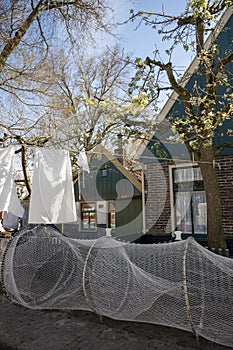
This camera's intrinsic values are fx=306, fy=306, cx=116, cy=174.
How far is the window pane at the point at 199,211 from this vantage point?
882 centimetres

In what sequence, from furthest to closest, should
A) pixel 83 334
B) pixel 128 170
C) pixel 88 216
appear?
pixel 88 216, pixel 128 170, pixel 83 334

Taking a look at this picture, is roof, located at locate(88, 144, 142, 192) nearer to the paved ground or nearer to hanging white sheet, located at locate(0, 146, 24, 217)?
hanging white sheet, located at locate(0, 146, 24, 217)

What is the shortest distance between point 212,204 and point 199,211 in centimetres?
209

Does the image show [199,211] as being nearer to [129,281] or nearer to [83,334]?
[129,281]

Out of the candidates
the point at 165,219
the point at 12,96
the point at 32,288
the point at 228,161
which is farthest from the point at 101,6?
the point at 32,288

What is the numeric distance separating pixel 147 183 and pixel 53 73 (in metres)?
4.42

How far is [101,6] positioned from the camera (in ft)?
25.7

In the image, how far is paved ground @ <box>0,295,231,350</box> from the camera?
401 centimetres

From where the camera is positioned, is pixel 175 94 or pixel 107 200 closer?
pixel 175 94

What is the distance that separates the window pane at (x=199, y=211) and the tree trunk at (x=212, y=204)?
6.03 ft

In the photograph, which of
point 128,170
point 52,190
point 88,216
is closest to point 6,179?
point 52,190

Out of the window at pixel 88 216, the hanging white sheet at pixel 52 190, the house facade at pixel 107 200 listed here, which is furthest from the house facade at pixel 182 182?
the window at pixel 88 216

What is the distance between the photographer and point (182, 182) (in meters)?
9.20

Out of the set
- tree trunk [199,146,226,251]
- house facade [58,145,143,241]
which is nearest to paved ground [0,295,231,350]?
tree trunk [199,146,226,251]
